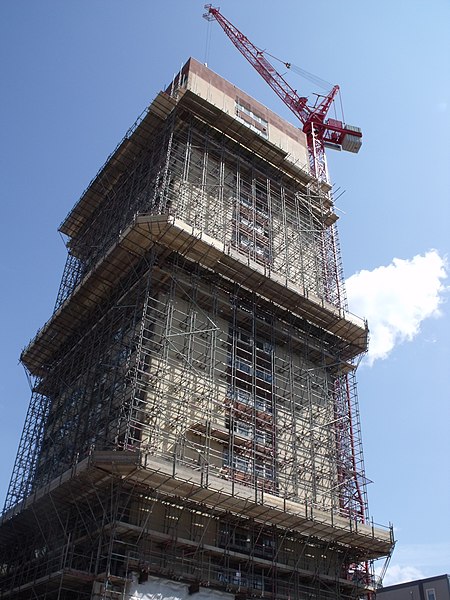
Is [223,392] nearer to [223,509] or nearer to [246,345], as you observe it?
[246,345]

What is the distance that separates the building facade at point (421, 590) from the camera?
49.0 meters

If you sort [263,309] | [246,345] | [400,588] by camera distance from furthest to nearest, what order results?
1. [400,588]
2. [263,309]
3. [246,345]

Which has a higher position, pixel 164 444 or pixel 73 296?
pixel 73 296

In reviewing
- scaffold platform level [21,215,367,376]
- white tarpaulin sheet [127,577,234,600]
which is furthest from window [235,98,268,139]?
white tarpaulin sheet [127,577,234,600]

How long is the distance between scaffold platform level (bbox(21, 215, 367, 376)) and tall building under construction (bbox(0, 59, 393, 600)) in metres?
0.12

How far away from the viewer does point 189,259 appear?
35.8 meters

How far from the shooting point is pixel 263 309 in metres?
39.0

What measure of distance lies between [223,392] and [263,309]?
7.34 metres

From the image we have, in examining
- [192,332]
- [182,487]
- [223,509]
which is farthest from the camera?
[192,332]

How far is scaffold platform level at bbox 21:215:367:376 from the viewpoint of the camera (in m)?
34.7

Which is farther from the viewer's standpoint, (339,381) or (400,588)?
(400,588)

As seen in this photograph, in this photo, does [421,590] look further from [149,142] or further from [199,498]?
[149,142]

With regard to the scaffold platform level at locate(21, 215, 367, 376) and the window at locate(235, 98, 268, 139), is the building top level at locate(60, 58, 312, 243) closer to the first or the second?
the window at locate(235, 98, 268, 139)

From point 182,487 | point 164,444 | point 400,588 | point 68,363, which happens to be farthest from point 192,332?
point 400,588
